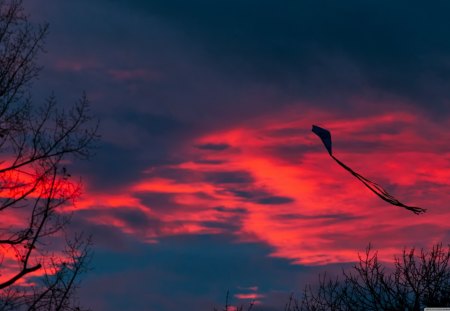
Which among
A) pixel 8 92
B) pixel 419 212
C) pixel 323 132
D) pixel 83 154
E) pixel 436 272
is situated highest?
pixel 8 92

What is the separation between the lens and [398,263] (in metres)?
28.3

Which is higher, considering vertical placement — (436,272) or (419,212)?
(436,272)

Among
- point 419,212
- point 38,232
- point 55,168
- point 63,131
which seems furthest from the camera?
point 63,131

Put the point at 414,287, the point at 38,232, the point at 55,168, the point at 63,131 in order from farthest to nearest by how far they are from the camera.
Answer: the point at 414,287 < the point at 63,131 < the point at 55,168 < the point at 38,232

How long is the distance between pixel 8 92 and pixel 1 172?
2189 millimetres

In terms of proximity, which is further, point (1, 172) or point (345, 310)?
point (345, 310)

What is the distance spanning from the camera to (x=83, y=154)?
19.0 metres

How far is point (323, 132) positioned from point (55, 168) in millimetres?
10283

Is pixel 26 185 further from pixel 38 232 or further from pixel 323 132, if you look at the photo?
pixel 323 132

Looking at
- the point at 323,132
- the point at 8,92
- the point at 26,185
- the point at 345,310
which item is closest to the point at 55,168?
the point at 26,185

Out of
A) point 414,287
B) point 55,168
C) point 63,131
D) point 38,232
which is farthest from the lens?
point 414,287

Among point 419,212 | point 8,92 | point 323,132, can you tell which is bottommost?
point 419,212

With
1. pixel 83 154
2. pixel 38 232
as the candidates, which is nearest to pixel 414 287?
pixel 83 154

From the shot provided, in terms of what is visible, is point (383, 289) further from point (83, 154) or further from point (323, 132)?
point (323, 132)
